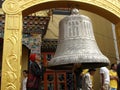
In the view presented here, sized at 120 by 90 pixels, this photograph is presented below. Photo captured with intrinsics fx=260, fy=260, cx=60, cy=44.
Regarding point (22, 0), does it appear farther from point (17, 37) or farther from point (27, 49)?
point (27, 49)

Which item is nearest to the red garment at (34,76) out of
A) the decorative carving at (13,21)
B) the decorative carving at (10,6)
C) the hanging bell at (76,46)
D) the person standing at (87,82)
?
the hanging bell at (76,46)

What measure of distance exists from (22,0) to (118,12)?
1.51 meters

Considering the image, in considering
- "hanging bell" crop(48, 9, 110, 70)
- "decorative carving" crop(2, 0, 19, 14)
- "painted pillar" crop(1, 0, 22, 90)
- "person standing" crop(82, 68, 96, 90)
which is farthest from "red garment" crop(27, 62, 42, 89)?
"person standing" crop(82, 68, 96, 90)

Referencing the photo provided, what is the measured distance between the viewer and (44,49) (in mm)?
7859

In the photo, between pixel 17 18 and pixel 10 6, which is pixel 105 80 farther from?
pixel 10 6

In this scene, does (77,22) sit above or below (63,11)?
below

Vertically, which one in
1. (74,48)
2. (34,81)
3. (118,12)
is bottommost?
(34,81)

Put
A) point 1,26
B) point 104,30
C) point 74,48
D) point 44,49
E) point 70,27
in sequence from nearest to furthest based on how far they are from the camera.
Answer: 1. point 74,48
2. point 70,27
3. point 1,26
4. point 44,49
5. point 104,30

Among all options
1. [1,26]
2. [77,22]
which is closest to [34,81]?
[77,22]

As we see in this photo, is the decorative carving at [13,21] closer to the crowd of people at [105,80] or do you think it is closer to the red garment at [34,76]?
the red garment at [34,76]

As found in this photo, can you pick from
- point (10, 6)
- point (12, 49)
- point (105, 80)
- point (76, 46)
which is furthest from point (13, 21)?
point (105, 80)

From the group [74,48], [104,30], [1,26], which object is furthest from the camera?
[104,30]

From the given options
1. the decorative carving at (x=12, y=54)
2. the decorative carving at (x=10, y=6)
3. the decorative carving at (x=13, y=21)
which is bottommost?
the decorative carving at (x=12, y=54)

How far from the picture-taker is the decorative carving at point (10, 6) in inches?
147
